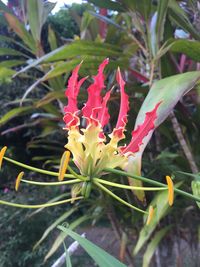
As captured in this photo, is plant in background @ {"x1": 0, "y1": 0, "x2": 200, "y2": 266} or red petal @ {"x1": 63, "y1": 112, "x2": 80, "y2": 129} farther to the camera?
plant in background @ {"x1": 0, "y1": 0, "x2": 200, "y2": 266}

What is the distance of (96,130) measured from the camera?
61cm

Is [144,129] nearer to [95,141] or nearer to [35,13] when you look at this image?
[95,141]

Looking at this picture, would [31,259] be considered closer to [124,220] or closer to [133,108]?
[124,220]

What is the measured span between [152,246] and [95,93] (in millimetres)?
1000

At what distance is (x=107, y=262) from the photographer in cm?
51

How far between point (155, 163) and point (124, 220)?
43 centimetres

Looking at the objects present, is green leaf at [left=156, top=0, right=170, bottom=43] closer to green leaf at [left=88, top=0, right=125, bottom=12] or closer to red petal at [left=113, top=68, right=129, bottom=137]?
green leaf at [left=88, top=0, right=125, bottom=12]

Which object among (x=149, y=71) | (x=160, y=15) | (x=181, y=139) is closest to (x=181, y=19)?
(x=160, y=15)

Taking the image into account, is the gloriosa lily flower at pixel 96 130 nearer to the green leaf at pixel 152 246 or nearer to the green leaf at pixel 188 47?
the green leaf at pixel 188 47

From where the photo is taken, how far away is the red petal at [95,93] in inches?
22.1

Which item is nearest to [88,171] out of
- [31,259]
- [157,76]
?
[157,76]

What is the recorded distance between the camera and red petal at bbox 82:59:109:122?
56 cm

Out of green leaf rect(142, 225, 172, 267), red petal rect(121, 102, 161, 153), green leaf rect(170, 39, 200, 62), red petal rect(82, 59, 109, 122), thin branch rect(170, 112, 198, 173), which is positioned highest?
red petal rect(82, 59, 109, 122)

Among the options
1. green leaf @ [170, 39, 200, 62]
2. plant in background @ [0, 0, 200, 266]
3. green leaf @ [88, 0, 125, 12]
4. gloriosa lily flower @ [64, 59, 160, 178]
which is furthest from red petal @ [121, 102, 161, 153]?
green leaf @ [88, 0, 125, 12]
